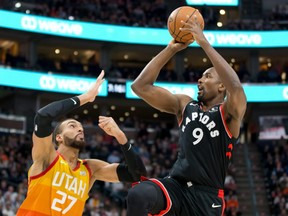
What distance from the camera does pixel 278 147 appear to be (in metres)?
28.7

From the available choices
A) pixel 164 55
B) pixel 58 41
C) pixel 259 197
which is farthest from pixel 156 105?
pixel 58 41

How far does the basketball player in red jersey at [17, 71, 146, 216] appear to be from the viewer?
22.1 ft

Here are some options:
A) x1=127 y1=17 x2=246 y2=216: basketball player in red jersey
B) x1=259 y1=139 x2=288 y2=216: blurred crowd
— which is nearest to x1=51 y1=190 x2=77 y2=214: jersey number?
x1=127 y1=17 x2=246 y2=216: basketball player in red jersey

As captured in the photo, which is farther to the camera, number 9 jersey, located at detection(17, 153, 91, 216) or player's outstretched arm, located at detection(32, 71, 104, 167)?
number 9 jersey, located at detection(17, 153, 91, 216)

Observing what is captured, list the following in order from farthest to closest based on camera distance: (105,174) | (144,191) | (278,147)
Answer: (278,147), (105,174), (144,191)

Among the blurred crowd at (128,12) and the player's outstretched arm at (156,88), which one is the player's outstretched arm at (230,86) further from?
the blurred crowd at (128,12)

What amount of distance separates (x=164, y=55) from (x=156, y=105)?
0.55m

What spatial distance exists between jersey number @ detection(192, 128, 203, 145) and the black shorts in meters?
0.42

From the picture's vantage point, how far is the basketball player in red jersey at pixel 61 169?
6726 mm

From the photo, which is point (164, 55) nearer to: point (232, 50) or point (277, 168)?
point (277, 168)

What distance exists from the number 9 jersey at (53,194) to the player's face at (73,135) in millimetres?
270

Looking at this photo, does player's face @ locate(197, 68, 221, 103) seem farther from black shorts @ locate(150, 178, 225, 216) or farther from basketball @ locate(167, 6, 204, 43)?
black shorts @ locate(150, 178, 225, 216)

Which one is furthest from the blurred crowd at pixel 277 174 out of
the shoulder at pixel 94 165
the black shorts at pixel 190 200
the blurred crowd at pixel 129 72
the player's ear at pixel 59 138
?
the black shorts at pixel 190 200

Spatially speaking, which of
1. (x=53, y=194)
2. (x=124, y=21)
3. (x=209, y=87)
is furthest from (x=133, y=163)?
(x=124, y=21)
